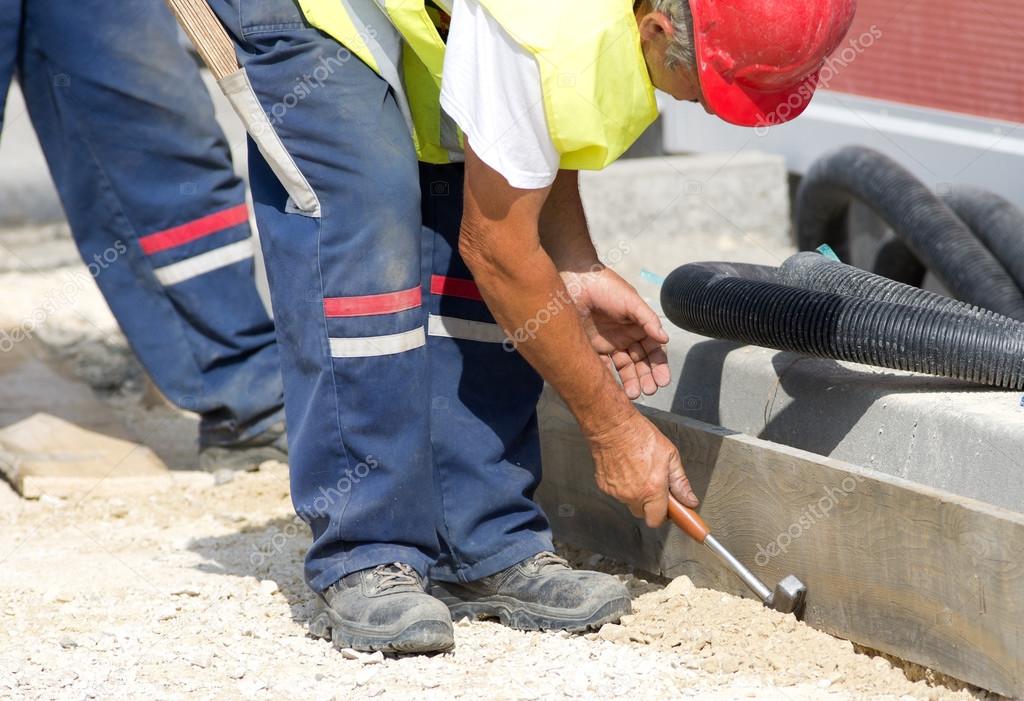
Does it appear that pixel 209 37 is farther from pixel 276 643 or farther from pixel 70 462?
pixel 70 462

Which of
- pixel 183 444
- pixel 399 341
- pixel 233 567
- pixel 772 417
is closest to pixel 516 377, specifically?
pixel 399 341

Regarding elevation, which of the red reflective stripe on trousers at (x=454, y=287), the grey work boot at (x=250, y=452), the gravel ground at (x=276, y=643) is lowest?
the grey work boot at (x=250, y=452)

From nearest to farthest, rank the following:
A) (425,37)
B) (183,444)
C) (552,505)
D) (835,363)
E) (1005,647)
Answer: (1005,647) → (425,37) → (835,363) → (552,505) → (183,444)

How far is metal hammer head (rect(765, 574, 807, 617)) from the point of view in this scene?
2.58 meters

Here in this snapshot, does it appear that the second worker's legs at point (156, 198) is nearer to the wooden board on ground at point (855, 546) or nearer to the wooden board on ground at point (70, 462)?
the wooden board on ground at point (70, 462)

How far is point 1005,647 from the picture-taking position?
7.22 ft

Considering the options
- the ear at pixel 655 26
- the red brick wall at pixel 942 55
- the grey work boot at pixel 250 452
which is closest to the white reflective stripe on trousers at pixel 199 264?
the grey work boot at pixel 250 452

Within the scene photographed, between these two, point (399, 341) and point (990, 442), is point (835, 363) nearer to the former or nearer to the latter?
point (990, 442)

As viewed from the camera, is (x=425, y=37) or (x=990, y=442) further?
(x=990, y=442)

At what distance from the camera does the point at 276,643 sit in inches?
103

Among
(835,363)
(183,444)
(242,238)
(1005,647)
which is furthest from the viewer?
(183,444)

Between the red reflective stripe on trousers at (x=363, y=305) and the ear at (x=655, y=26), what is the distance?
2.26 feet

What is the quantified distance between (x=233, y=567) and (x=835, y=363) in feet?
5.03

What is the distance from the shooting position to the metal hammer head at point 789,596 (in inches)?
101
